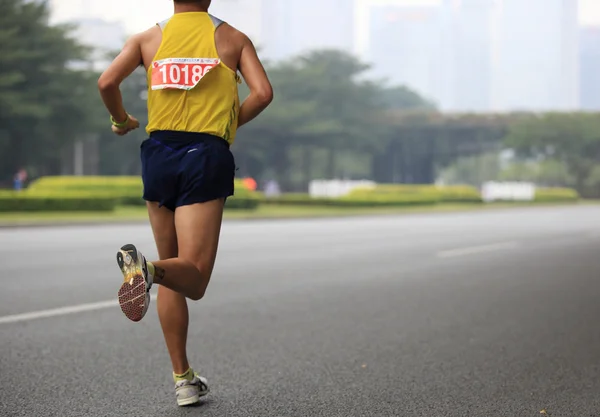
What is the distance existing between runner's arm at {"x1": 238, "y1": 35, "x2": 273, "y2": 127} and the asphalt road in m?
1.31

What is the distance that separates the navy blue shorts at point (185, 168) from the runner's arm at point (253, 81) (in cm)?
20

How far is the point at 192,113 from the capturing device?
3650 millimetres

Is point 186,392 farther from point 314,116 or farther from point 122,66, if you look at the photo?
point 314,116

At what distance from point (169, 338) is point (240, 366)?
3.61 feet

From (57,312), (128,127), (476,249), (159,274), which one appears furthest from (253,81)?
(476,249)

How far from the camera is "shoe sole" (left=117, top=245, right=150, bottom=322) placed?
3.21m

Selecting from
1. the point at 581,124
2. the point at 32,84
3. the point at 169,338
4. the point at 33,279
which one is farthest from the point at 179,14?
the point at 581,124

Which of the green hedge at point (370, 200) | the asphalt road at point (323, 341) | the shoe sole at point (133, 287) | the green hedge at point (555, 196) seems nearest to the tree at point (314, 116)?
the green hedge at point (555, 196)

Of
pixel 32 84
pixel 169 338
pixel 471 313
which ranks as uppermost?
pixel 32 84

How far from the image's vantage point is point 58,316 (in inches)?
256

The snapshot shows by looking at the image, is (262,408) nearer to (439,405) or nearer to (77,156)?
(439,405)

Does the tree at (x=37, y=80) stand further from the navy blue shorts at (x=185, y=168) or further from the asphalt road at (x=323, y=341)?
the navy blue shorts at (x=185, y=168)

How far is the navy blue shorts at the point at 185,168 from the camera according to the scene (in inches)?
143

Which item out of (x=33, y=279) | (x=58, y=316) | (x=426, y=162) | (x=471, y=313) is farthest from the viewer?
(x=426, y=162)
